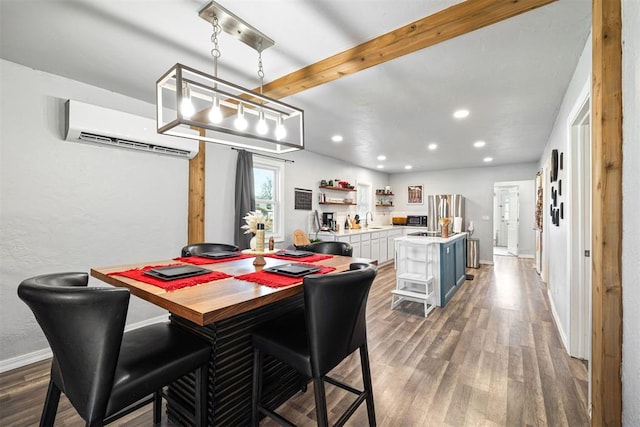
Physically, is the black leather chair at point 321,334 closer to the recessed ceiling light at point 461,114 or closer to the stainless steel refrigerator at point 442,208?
the recessed ceiling light at point 461,114

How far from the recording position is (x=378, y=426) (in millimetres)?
1690

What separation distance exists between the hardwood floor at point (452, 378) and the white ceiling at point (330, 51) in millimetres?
2476

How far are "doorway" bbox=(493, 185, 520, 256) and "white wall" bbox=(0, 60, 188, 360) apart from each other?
8.26 meters

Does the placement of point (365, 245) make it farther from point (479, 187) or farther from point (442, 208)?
point (479, 187)

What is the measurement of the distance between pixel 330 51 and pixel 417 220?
262 inches

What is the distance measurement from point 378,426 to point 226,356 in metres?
1.02

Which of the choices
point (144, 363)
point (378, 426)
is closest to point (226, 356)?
point (144, 363)

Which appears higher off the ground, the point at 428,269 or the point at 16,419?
the point at 428,269

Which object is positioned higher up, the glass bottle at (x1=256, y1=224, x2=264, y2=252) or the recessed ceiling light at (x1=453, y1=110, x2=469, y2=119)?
the recessed ceiling light at (x1=453, y1=110, x2=469, y2=119)

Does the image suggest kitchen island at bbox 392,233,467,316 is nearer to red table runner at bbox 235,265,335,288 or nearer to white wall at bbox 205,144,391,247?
white wall at bbox 205,144,391,247

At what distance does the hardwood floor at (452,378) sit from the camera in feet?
5.79

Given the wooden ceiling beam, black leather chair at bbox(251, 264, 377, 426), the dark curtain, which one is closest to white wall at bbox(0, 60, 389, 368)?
the dark curtain

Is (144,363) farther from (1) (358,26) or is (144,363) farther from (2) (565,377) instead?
(2) (565,377)

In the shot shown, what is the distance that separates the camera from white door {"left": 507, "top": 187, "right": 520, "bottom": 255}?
7931 millimetres
